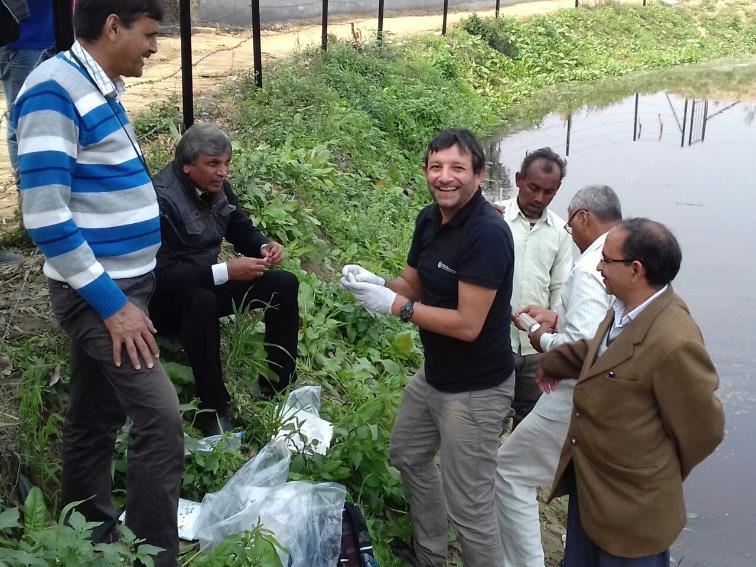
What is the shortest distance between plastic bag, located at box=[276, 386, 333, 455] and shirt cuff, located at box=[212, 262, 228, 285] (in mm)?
611

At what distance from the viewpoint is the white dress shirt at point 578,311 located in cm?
341

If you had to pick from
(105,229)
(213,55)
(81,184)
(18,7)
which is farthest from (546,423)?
(213,55)

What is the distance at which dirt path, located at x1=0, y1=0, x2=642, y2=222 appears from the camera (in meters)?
7.90

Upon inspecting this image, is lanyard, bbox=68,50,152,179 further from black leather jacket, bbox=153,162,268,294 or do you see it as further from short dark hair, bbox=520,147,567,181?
short dark hair, bbox=520,147,567,181

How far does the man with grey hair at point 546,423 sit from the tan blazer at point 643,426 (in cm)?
38

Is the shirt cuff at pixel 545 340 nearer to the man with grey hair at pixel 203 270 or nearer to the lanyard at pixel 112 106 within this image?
the man with grey hair at pixel 203 270

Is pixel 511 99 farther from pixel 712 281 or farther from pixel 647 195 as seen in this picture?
pixel 712 281

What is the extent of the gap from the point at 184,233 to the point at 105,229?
4.37ft

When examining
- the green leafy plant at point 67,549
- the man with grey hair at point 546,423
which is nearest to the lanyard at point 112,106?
the green leafy plant at point 67,549

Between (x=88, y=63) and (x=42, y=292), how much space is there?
6.03 ft

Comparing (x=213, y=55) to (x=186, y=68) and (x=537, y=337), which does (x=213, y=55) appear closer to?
(x=186, y=68)

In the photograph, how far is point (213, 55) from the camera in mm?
11859

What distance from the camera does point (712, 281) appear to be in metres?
7.76

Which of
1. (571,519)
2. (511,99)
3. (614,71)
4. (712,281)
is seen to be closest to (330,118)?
(712,281)
